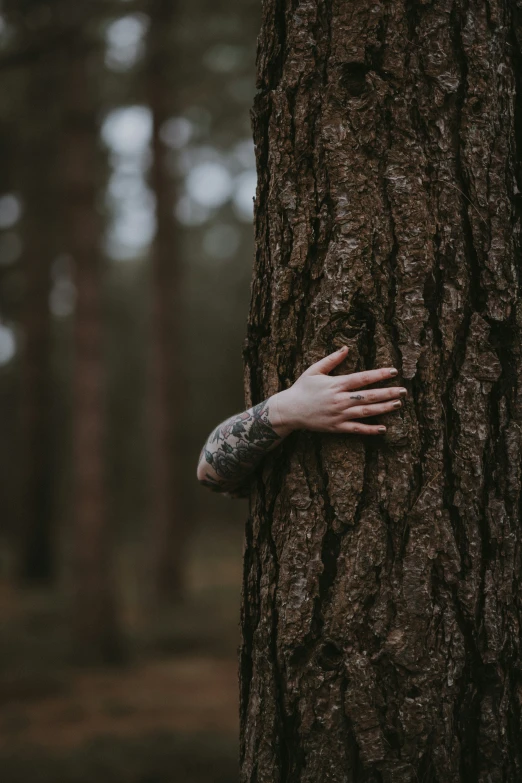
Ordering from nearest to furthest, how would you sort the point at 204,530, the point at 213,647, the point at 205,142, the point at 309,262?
the point at 309,262
the point at 213,647
the point at 205,142
the point at 204,530

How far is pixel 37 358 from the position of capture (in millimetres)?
12172

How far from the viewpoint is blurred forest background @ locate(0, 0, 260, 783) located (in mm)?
5859

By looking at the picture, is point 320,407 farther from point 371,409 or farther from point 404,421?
point 404,421

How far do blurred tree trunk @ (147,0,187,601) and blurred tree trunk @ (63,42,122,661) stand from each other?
2169 mm

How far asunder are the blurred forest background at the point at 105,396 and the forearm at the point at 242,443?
3.53m

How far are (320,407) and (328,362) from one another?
0.14 metres

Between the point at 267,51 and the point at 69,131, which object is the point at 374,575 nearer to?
the point at 267,51

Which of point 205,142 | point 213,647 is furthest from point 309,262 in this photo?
point 205,142

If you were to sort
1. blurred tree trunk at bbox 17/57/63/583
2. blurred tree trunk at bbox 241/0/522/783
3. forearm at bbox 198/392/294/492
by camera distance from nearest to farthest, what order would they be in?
blurred tree trunk at bbox 241/0/522/783
forearm at bbox 198/392/294/492
blurred tree trunk at bbox 17/57/63/583

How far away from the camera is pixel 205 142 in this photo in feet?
40.2

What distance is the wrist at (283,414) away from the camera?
200 centimetres

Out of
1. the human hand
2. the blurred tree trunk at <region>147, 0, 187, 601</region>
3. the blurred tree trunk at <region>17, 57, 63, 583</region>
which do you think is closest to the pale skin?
the human hand

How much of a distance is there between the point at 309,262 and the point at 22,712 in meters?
5.79

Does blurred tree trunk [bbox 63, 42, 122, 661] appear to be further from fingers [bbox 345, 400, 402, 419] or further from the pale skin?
fingers [bbox 345, 400, 402, 419]
